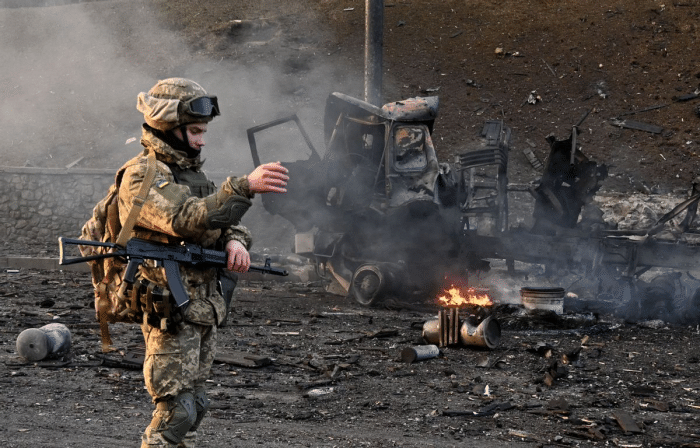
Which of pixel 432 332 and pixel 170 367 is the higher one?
pixel 170 367

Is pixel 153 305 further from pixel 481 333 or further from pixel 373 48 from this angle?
pixel 373 48

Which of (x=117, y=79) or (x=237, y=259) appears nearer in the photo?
(x=237, y=259)

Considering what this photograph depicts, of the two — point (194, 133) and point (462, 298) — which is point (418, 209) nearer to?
point (462, 298)

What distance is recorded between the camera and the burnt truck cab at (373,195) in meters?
12.1

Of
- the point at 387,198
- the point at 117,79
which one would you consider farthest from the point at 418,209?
the point at 117,79

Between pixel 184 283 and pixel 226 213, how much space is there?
55cm

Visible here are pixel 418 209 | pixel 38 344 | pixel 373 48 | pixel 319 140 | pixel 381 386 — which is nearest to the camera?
pixel 381 386

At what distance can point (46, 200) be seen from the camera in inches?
758

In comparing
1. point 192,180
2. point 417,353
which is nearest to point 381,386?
point 417,353

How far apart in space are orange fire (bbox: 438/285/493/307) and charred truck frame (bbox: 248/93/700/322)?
27cm

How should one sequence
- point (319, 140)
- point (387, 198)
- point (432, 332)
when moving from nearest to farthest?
point (432, 332)
point (387, 198)
point (319, 140)

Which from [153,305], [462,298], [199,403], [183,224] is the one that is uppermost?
[183,224]

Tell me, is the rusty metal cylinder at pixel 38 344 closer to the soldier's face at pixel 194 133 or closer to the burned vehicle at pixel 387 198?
the soldier's face at pixel 194 133

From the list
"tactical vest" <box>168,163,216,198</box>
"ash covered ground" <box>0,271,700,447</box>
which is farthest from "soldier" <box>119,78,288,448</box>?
"ash covered ground" <box>0,271,700,447</box>
